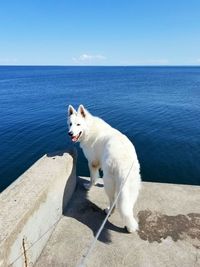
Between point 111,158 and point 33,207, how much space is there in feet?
6.75

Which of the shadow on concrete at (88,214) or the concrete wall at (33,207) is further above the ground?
the concrete wall at (33,207)

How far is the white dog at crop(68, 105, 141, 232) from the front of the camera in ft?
18.0

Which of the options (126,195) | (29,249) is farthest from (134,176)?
(29,249)

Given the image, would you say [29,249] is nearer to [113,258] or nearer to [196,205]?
[113,258]

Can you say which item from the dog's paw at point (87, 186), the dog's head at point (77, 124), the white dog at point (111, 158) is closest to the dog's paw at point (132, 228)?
the white dog at point (111, 158)

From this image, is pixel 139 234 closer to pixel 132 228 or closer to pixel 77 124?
pixel 132 228

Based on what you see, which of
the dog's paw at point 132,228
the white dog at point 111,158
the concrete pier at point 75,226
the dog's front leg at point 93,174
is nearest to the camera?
the concrete pier at point 75,226

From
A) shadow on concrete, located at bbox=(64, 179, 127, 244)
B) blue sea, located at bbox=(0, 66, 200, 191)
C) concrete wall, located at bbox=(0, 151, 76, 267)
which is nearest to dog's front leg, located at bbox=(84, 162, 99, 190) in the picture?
shadow on concrete, located at bbox=(64, 179, 127, 244)

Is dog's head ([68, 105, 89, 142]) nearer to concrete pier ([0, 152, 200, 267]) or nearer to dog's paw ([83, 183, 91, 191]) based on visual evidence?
concrete pier ([0, 152, 200, 267])

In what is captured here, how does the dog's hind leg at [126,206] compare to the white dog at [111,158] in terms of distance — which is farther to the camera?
the white dog at [111,158]

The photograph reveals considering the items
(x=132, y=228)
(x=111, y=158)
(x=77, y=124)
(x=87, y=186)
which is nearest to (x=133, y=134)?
(x=87, y=186)

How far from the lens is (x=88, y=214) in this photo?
651cm

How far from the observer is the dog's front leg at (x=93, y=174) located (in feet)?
24.9

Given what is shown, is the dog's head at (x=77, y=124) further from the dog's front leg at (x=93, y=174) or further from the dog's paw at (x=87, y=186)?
the dog's paw at (x=87, y=186)
